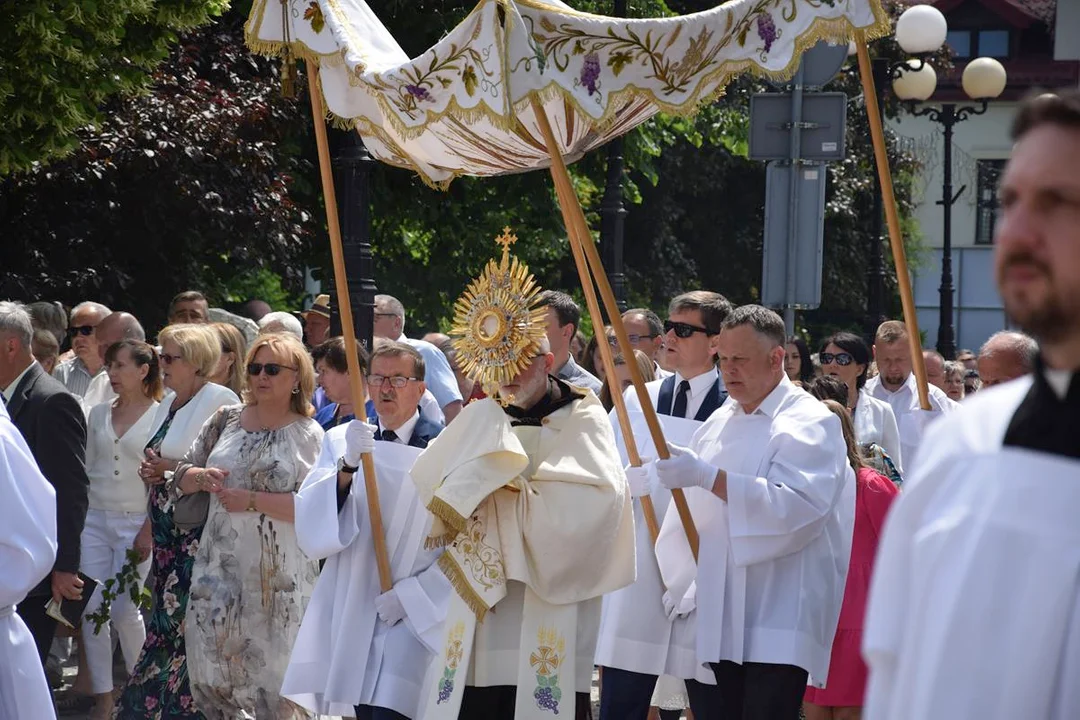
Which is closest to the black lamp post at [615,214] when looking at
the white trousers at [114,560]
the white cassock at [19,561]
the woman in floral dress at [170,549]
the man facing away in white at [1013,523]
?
the white trousers at [114,560]

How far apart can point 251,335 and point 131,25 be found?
2.49 metres

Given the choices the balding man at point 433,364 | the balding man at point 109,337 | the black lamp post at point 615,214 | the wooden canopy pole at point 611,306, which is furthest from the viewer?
the black lamp post at point 615,214

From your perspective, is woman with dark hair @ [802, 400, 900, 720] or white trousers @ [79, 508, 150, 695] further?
white trousers @ [79, 508, 150, 695]

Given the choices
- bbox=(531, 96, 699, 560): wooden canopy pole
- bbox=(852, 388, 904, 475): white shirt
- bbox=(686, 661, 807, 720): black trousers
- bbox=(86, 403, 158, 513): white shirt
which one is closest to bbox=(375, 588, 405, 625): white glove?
bbox=(531, 96, 699, 560): wooden canopy pole

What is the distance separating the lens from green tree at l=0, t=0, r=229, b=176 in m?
9.28

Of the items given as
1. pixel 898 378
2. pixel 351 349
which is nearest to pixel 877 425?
pixel 898 378

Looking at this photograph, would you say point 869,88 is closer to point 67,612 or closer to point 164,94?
point 67,612

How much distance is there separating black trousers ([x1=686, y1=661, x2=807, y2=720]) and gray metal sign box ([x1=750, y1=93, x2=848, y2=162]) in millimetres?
3843

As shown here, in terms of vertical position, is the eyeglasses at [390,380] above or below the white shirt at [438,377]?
below

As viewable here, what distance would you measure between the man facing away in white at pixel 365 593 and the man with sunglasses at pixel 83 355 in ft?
14.0

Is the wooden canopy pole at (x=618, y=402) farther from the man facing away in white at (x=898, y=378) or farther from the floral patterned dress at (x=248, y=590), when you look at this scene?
the man facing away in white at (x=898, y=378)

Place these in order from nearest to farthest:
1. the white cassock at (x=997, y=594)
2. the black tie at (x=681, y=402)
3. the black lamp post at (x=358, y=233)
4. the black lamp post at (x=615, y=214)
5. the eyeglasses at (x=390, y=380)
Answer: the white cassock at (x=997, y=594), the eyeglasses at (x=390, y=380), the black tie at (x=681, y=402), the black lamp post at (x=358, y=233), the black lamp post at (x=615, y=214)

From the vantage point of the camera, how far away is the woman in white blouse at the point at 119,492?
8641mm

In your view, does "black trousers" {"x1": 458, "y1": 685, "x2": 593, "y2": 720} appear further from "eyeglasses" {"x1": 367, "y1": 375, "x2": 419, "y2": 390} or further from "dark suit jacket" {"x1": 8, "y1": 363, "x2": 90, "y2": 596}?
"dark suit jacket" {"x1": 8, "y1": 363, "x2": 90, "y2": 596}
